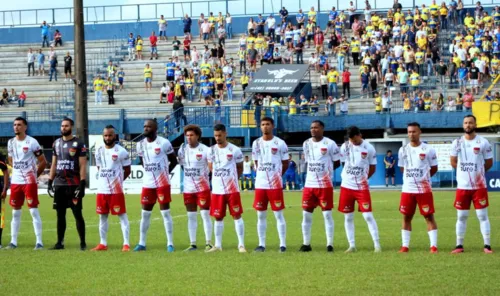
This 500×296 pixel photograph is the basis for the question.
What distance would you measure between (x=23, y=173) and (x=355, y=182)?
6.44 meters

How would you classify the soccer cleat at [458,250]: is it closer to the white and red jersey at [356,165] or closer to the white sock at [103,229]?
the white and red jersey at [356,165]

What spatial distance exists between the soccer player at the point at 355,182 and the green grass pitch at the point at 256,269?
0.50 m

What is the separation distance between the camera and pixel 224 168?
60.0 ft

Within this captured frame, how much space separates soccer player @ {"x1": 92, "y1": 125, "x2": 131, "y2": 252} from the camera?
18.7 m

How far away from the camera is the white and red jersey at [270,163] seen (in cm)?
1812

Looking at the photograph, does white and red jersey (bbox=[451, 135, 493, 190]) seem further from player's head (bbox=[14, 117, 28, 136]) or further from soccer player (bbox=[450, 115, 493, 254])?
player's head (bbox=[14, 117, 28, 136])

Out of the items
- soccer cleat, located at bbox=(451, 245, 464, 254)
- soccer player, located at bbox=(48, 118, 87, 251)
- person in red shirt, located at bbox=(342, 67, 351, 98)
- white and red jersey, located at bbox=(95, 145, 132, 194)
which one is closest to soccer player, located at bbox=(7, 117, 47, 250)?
soccer player, located at bbox=(48, 118, 87, 251)

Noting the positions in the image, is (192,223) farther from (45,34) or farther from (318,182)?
(45,34)

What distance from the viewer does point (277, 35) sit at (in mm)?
59375

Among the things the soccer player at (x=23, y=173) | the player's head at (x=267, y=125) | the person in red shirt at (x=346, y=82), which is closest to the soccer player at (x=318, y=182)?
the player's head at (x=267, y=125)

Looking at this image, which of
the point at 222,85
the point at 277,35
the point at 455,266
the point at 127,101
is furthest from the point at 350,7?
the point at 455,266

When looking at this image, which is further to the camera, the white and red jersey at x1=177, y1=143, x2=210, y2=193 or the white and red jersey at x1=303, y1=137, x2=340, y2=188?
the white and red jersey at x1=177, y1=143, x2=210, y2=193

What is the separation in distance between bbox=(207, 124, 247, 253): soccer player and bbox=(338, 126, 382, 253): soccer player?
6.01 ft

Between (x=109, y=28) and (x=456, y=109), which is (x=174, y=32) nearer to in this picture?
(x=109, y=28)
